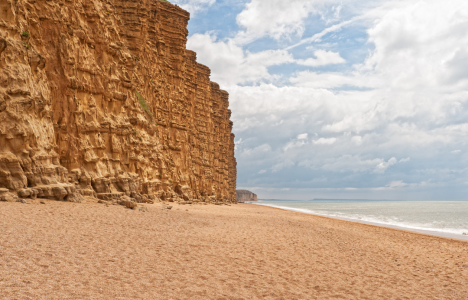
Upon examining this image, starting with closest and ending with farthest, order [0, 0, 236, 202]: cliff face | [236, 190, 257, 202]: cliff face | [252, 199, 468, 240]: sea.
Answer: [0, 0, 236, 202]: cliff face, [252, 199, 468, 240]: sea, [236, 190, 257, 202]: cliff face

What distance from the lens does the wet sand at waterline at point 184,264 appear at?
6660 millimetres

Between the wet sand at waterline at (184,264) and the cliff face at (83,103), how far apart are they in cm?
260

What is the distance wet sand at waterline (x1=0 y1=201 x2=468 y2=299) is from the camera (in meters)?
6.66

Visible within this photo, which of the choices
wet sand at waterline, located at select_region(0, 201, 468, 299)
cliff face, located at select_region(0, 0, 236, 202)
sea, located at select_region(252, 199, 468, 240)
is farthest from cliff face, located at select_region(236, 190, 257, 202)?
wet sand at waterline, located at select_region(0, 201, 468, 299)

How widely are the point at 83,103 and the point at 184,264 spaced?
1523 cm

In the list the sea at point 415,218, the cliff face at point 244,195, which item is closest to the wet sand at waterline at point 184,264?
the sea at point 415,218

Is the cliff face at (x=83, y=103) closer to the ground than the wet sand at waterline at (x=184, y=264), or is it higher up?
higher up

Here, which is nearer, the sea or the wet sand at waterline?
the wet sand at waterline

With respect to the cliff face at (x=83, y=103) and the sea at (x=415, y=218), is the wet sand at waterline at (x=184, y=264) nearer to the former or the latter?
the cliff face at (x=83, y=103)

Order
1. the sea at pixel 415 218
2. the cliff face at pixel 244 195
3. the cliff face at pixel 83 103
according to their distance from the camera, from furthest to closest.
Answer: the cliff face at pixel 244 195 → the sea at pixel 415 218 → the cliff face at pixel 83 103

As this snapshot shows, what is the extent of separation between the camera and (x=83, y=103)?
20703 mm

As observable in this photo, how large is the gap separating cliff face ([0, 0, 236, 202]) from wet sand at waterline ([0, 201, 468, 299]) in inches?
102

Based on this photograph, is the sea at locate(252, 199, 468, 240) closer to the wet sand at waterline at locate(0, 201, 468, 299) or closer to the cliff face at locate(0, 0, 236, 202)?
the wet sand at waterline at locate(0, 201, 468, 299)

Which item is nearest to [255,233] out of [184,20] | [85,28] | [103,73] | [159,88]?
[103,73]
